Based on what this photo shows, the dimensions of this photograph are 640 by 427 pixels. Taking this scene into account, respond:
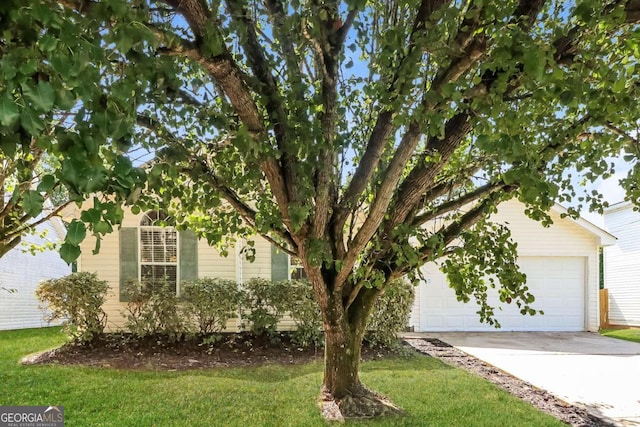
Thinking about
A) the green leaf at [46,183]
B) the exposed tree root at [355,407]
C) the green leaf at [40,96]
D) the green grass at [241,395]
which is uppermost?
the green leaf at [40,96]

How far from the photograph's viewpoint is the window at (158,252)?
34.8 ft

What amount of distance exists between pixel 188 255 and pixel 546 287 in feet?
32.6

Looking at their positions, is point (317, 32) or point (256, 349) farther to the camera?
point (256, 349)

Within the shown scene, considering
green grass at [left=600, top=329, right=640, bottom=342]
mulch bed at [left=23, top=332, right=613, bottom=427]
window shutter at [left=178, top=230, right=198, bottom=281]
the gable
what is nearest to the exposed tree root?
mulch bed at [left=23, top=332, right=613, bottom=427]

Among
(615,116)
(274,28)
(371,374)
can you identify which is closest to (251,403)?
(371,374)

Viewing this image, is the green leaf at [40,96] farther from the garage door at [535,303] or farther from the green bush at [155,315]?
the garage door at [535,303]

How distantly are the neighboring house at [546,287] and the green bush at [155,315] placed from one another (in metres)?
6.59

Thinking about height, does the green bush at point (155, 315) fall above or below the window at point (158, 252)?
below

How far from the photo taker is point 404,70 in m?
2.76

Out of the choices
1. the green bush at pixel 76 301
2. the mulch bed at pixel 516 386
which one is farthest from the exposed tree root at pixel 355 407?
the green bush at pixel 76 301

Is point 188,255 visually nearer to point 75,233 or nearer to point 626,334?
point 75,233

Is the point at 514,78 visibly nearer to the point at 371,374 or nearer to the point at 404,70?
the point at 404,70

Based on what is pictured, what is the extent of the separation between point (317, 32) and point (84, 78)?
5.70 ft

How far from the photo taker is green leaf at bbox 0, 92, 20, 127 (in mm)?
Answer: 1160
